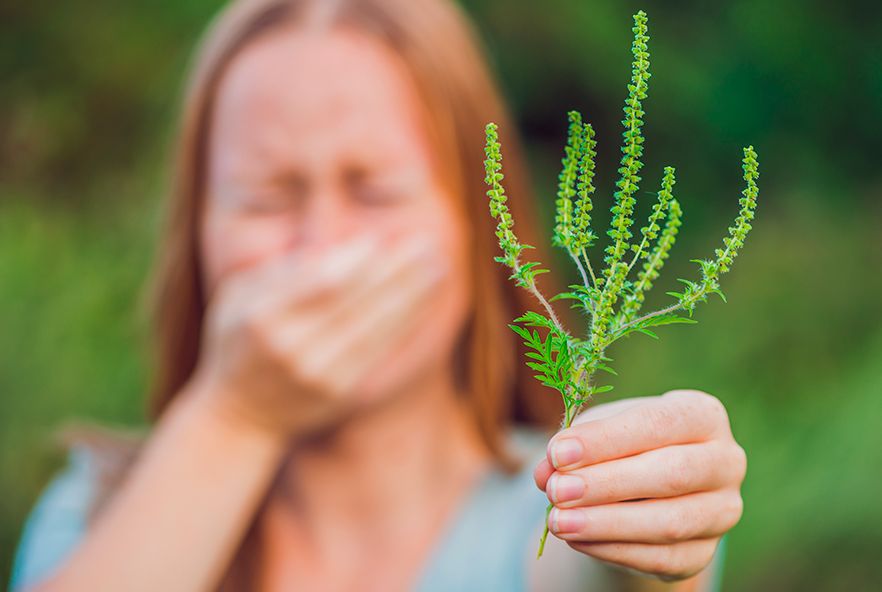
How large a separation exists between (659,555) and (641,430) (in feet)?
0.39

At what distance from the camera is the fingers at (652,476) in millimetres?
635

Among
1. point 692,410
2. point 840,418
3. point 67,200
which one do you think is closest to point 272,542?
point 692,410

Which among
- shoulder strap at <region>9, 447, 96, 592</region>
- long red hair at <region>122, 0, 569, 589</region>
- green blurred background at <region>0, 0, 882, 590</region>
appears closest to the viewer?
long red hair at <region>122, 0, 569, 589</region>

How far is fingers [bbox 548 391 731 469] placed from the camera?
0.63 meters

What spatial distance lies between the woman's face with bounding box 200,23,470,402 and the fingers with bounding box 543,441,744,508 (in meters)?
0.69

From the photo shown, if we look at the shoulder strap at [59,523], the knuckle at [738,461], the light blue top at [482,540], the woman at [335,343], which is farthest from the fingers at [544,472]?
the shoulder strap at [59,523]

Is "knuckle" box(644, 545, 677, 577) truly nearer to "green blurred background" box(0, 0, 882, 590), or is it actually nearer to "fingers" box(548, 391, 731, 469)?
"fingers" box(548, 391, 731, 469)

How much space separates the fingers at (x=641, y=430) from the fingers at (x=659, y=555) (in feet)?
0.26

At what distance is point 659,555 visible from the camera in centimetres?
74

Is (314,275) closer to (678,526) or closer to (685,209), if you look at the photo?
(678,526)

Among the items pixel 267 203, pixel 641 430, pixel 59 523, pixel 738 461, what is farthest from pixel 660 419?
pixel 59 523

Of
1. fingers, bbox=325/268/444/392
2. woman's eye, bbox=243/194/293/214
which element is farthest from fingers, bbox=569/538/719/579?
woman's eye, bbox=243/194/293/214

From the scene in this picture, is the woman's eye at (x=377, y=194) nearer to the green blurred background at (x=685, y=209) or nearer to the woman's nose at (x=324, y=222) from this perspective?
the woman's nose at (x=324, y=222)

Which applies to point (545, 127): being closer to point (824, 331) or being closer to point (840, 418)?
point (824, 331)
